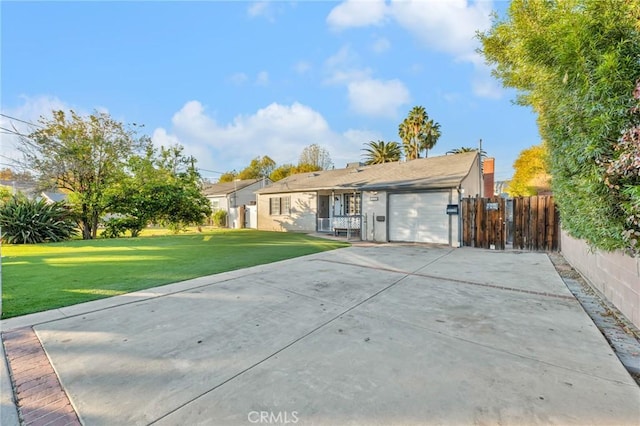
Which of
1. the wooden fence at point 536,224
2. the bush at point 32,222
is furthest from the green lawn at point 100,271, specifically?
the wooden fence at point 536,224

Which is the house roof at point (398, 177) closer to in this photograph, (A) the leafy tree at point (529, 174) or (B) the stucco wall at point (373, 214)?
(B) the stucco wall at point (373, 214)

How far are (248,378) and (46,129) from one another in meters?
18.7

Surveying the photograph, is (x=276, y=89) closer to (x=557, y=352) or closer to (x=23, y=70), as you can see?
(x=23, y=70)

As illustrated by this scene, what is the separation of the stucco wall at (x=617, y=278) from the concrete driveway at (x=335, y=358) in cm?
50

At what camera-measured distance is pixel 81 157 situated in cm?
1423

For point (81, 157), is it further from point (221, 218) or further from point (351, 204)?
point (351, 204)

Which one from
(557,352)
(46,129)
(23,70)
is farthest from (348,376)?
(46,129)

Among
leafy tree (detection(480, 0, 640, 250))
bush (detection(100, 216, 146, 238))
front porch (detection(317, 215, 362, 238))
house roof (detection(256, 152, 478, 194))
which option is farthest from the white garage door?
Answer: bush (detection(100, 216, 146, 238))

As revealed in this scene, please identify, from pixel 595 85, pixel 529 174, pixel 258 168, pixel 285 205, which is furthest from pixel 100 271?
pixel 258 168

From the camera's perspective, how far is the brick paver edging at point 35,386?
6.09 feet

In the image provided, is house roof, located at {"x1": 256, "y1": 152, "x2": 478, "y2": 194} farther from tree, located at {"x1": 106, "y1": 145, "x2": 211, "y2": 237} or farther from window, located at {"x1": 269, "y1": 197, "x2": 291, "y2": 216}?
tree, located at {"x1": 106, "y1": 145, "x2": 211, "y2": 237}

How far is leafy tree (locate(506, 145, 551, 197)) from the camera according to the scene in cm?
1891

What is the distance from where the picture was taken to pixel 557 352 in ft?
8.91

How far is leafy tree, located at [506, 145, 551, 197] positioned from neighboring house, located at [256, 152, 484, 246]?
725 centimetres
